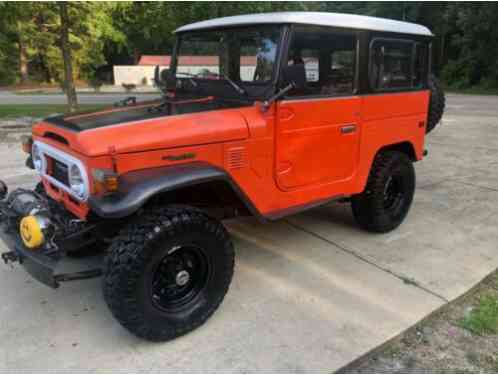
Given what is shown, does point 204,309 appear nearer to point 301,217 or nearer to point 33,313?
point 33,313

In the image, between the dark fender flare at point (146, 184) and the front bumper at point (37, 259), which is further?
the front bumper at point (37, 259)

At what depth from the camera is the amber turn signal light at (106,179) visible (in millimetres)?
2336

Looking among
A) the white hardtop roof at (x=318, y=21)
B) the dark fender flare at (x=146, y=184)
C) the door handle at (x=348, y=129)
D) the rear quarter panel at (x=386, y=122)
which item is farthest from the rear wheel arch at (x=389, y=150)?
the dark fender flare at (x=146, y=184)

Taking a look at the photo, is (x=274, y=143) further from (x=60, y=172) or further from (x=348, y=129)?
(x=60, y=172)

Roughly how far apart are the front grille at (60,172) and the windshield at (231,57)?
1243 millimetres

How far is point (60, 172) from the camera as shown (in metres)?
2.96

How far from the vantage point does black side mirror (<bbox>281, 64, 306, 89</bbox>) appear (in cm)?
297

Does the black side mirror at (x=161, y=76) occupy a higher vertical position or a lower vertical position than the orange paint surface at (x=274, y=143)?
higher

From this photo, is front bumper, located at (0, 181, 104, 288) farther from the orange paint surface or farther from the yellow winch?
the orange paint surface

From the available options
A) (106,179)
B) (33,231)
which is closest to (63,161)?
(33,231)

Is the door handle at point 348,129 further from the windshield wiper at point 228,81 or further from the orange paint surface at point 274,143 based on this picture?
the windshield wiper at point 228,81

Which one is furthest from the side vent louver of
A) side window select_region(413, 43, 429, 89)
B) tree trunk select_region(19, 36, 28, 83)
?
tree trunk select_region(19, 36, 28, 83)

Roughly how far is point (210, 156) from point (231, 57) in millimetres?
1057

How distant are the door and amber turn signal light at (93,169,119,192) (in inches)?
47.5
